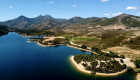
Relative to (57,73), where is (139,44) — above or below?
above

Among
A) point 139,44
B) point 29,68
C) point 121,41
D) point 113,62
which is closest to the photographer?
point 29,68

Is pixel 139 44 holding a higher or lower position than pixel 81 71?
higher

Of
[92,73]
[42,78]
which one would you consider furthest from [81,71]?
[42,78]

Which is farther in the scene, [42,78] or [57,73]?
[57,73]

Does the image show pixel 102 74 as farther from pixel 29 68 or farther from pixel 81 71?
pixel 29 68

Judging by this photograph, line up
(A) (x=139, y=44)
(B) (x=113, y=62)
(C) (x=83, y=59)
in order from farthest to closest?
1. (A) (x=139, y=44)
2. (C) (x=83, y=59)
3. (B) (x=113, y=62)

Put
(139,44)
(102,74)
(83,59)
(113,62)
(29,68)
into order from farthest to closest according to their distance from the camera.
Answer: (139,44), (83,59), (113,62), (29,68), (102,74)

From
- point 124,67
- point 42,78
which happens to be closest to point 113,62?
point 124,67

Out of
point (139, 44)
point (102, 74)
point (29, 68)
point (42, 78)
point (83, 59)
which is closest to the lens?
point (42, 78)

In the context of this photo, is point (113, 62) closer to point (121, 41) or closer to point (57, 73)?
point (57, 73)
